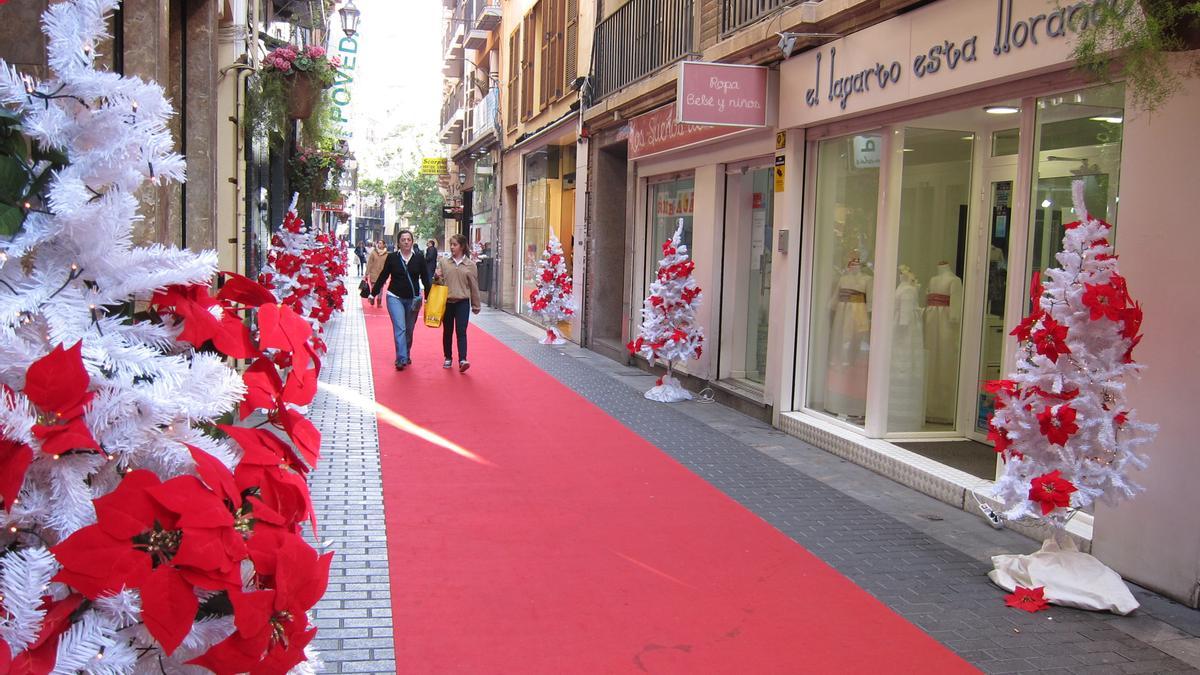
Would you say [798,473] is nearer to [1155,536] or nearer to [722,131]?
[1155,536]

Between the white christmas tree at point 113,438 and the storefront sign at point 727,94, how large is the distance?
8227mm

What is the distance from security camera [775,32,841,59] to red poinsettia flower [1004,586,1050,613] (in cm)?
552

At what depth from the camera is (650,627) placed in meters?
4.85

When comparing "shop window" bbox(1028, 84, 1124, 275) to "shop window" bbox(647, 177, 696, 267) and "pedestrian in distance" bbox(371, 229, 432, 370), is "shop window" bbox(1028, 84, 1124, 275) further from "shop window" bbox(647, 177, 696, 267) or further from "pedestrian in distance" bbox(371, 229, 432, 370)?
"pedestrian in distance" bbox(371, 229, 432, 370)

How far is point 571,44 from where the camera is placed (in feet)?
62.4

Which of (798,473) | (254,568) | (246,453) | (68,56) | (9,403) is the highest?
(68,56)

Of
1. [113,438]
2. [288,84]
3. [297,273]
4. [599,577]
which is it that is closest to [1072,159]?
[599,577]

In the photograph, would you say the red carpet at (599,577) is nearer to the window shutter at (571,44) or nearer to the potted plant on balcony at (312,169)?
the potted plant on balcony at (312,169)

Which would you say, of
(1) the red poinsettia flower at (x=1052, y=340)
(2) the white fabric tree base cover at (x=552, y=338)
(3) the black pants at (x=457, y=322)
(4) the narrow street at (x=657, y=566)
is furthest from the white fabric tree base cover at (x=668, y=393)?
(1) the red poinsettia flower at (x=1052, y=340)

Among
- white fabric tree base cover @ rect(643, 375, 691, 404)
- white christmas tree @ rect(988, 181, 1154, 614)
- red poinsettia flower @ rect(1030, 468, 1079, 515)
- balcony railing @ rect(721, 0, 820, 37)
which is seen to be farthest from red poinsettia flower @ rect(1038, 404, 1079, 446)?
white fabric tree base cover @ rect(643, 375, 691, 404)

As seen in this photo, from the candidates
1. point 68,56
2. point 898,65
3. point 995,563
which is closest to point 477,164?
point 898,65

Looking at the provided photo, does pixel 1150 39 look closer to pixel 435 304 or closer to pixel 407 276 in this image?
pixel 435 304

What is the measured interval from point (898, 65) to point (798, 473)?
3.36 meters

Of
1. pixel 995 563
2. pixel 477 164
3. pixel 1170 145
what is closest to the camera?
pixel 1170 145
